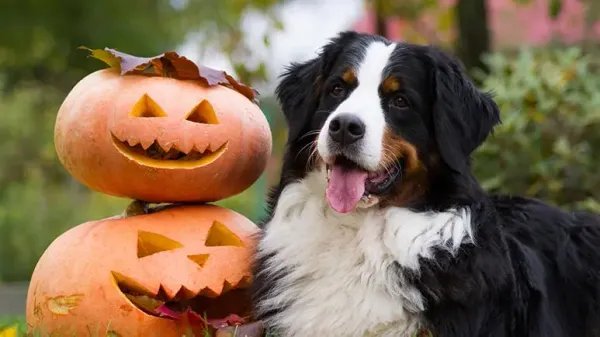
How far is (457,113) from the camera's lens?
3.43 m

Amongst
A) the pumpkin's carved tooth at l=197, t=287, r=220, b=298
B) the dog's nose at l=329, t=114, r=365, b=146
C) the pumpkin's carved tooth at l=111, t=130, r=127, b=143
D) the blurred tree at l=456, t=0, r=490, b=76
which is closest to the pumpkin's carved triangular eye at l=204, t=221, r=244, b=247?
the pumpkin's carved tooth at l=197, t=287, r=220, b=298

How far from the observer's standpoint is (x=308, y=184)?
11.7 ft

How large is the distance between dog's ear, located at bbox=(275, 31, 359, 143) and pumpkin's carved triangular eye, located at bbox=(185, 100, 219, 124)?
0.34 m

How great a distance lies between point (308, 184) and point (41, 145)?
1088cm

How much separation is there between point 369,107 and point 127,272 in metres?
1.33

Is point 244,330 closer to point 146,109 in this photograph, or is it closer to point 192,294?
point 192,294

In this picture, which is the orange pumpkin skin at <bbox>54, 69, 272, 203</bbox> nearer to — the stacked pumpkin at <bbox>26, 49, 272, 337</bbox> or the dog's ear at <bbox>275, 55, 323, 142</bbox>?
the stacked pumpkin at <bbox>26, 49, 272, 337</bbox>

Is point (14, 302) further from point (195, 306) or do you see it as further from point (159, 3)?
point (159, 3)

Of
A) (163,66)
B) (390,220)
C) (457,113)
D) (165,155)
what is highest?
(163,66)

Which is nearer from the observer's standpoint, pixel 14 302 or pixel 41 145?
pixel 14 302

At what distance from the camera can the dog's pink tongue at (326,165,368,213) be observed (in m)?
3.30

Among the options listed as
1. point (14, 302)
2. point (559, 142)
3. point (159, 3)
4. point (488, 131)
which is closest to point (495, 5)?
point (159, 3)

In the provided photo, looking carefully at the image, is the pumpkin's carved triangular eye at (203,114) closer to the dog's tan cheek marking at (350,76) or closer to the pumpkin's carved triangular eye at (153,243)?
the pumpkin's carved triangular eye at (153,243)

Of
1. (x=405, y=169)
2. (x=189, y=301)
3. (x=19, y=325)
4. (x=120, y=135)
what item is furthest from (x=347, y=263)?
(x=19, y=325)
